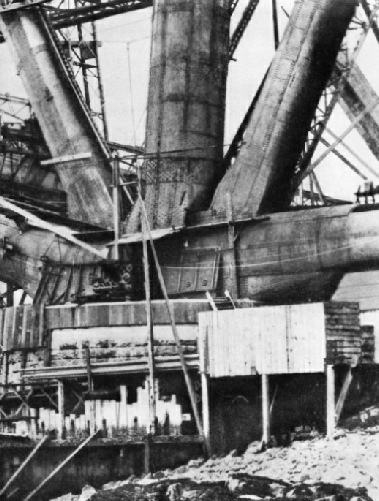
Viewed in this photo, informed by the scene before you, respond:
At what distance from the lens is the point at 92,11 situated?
5478 centimetres

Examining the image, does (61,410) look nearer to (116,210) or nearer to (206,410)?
(206,410)

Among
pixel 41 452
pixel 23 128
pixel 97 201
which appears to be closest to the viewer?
pixel 41 452

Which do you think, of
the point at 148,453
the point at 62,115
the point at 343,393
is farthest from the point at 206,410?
the point at 62,115

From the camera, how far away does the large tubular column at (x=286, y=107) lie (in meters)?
43.2

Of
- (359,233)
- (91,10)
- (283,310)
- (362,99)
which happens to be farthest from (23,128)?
(283,310)

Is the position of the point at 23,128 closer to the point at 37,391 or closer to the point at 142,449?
the point at 37,391

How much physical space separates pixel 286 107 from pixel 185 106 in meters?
4.47

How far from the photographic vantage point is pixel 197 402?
37031mm

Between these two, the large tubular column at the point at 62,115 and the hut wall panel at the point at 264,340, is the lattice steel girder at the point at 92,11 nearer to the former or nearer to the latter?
the large tubular column at the point at 62,115

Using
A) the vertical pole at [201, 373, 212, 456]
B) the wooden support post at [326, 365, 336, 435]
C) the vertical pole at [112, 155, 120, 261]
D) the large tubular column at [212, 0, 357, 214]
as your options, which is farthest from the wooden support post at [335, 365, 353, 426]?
the vertical pole at [112, 155, 120, 261]

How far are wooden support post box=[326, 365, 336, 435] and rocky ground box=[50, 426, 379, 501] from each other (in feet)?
1.89

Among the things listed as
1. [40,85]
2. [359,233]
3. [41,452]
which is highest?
[40,85]

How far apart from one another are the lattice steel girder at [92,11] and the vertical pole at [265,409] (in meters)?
24.3

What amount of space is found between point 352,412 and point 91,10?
2695 cm
